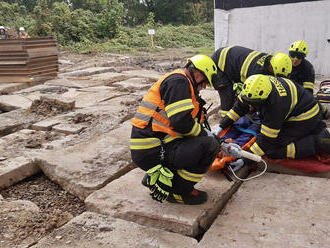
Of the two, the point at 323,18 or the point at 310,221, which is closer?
the point at 310,221

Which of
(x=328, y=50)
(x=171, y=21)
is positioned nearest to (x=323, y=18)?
(x=328, y=50)

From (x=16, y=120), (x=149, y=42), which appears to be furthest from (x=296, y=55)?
(x=149, y=42)

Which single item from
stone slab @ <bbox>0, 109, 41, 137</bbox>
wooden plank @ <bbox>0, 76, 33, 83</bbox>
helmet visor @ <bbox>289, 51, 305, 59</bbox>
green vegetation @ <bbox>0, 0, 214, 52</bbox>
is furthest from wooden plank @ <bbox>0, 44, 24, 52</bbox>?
green vegetation @ <bbox>0, 0, 214, 52</bbox>

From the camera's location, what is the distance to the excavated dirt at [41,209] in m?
2.54

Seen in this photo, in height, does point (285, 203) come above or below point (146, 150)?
below

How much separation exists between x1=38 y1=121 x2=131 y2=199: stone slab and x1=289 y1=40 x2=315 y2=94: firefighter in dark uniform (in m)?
2.59

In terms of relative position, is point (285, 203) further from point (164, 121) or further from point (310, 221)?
point (164, 121)

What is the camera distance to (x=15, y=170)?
A: 3582 mm

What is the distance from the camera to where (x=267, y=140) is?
328 cm

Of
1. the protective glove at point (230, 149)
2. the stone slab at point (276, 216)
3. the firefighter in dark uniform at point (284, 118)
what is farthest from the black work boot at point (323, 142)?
the protective glove at point (230, 149)

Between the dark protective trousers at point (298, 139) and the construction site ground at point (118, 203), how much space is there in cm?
22

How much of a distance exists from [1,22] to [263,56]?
2188 cm

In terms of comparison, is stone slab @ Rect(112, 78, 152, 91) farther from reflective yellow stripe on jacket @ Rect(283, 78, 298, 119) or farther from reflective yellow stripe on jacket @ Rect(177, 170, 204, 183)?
reflective yellow stripe on jacket @ Rect(177, 170, 204, 183)

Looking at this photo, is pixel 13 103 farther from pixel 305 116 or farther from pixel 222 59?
pixel 305 116
